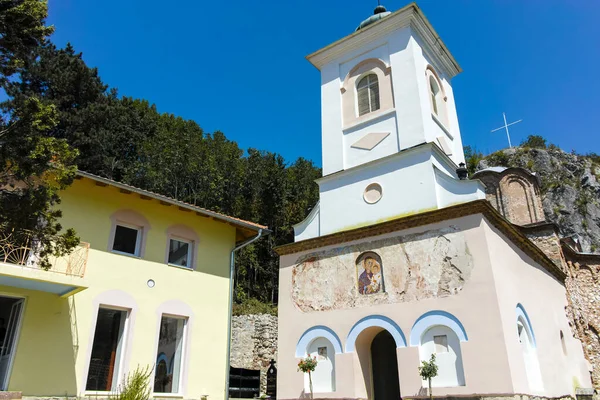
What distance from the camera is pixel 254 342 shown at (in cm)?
2312

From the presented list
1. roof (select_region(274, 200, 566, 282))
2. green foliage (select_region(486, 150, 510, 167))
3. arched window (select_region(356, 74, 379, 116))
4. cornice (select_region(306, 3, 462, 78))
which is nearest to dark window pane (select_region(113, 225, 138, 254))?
roof (select_region(274, 200, 566, 282))

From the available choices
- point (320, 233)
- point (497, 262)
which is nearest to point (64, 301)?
point (320, 233)

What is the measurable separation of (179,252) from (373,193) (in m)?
6.25

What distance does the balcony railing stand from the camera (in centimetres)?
947

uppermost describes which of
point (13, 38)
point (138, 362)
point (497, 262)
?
point (13, 38)

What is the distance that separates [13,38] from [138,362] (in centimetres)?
786

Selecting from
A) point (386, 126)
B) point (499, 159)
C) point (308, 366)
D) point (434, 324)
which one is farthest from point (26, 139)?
point (499, 159)

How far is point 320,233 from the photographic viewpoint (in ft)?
49.8

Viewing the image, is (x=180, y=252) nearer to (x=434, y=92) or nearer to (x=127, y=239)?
(x=127, y=239)

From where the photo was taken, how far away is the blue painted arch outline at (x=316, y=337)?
13.1 meters

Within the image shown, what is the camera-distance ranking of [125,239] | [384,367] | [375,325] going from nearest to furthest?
[375,325] → [125,239] → [384,367]

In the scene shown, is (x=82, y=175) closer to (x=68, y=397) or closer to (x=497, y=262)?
(x=68, y=397)

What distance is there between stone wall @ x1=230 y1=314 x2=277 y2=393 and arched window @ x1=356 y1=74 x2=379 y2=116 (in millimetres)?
12435

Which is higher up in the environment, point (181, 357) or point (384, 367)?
point (181, 357)
